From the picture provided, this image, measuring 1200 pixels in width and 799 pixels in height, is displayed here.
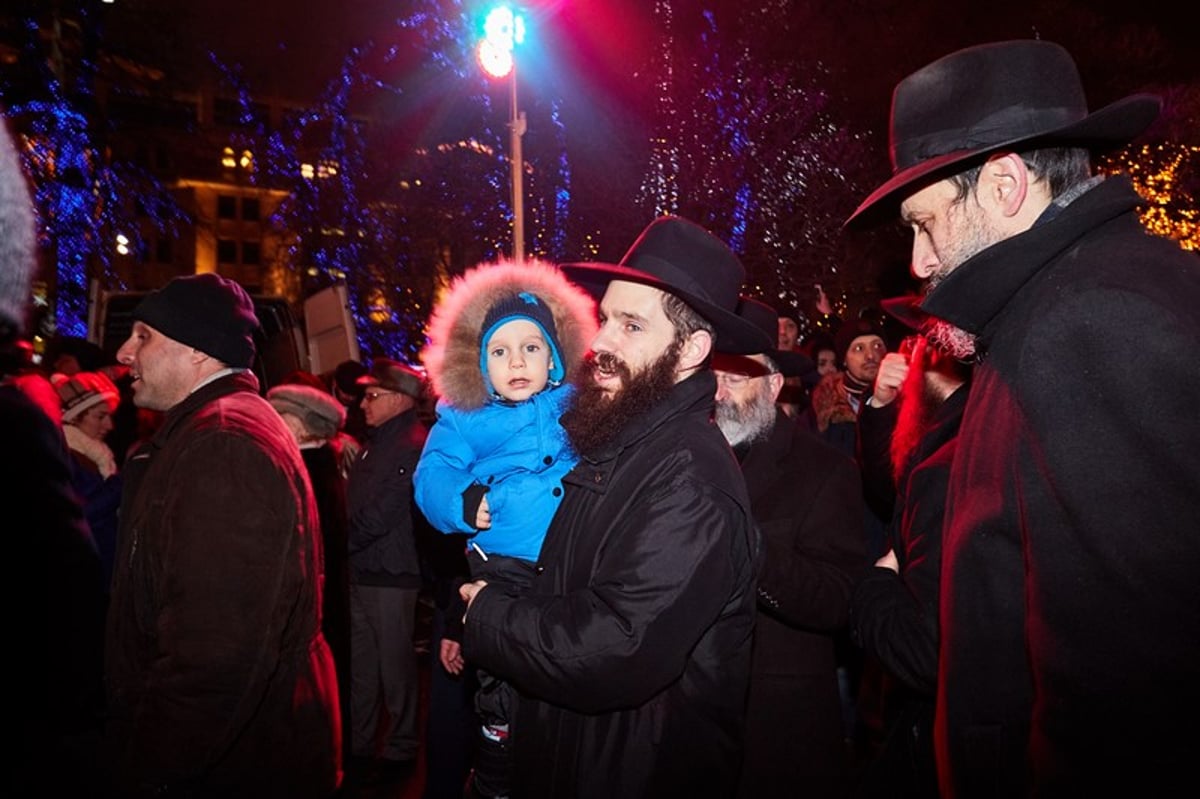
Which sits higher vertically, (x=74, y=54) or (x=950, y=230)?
(x=74, y=54)

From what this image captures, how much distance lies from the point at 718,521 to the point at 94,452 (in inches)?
204

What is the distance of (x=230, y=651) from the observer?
10.2 feet

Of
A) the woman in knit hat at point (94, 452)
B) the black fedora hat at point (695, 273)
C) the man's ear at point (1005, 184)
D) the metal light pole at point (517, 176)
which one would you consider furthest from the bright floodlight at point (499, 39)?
the man's ear at point (1005, 184)

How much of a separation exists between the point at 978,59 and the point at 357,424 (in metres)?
9.01

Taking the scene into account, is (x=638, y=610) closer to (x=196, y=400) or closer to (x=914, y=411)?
(x=914, y=411)

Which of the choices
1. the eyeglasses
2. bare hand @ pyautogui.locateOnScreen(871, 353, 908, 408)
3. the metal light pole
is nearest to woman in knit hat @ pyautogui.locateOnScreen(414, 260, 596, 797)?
the eyeglasses

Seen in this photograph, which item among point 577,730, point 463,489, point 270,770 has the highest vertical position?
→ point 463,489

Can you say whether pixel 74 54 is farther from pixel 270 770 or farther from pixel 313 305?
pixel 270 770

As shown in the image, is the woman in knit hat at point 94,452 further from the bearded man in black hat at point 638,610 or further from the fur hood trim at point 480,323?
the bearded man in black hat at point 638,610

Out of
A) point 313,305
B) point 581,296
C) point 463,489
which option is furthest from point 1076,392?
point 313,305

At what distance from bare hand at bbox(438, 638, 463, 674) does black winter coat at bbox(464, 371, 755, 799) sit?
1.71m

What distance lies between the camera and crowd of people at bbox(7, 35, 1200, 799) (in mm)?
1683

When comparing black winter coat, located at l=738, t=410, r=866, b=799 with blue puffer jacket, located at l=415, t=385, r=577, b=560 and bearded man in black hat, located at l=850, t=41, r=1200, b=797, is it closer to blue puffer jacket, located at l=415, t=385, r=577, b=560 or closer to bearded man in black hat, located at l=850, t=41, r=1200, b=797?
blue puffer jacket, located at l=415, t=385, r=577, b=560

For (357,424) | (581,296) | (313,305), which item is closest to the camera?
(581,296)
